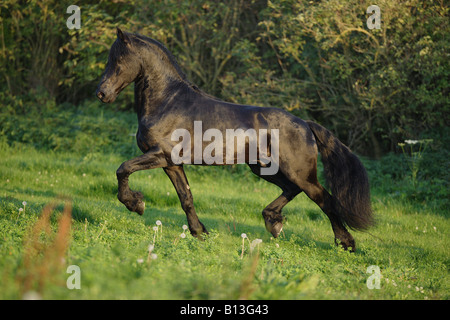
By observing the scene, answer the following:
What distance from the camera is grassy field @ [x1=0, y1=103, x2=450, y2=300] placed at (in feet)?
10.3

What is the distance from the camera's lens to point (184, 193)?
558 centimetres

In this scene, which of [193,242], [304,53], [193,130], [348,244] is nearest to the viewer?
[193,242]

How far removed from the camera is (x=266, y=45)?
1314 cm

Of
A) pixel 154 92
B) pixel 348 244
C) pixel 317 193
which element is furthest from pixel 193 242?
pixel 348 244

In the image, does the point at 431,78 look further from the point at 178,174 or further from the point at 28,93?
the point at 28,93

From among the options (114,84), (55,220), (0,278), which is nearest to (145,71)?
(114,84)

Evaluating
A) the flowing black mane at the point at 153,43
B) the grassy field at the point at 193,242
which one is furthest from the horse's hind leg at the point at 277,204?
the flowing black mane at the point at 153,43

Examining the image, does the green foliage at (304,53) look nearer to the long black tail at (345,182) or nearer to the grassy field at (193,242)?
the grassy field at (193,242)

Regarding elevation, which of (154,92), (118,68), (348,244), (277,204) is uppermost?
(118,68)

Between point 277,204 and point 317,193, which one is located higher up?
point 317,193

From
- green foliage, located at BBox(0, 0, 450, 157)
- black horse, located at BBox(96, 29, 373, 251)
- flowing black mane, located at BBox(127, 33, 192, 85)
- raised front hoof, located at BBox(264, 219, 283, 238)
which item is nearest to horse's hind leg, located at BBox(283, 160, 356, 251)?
black horse, located at BBox(96, 29, 373, 251)

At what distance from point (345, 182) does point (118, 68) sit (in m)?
2.72

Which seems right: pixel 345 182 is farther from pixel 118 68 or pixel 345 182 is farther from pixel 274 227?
pixel 118 68
